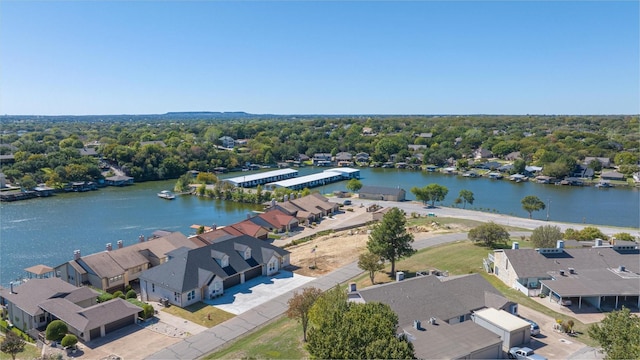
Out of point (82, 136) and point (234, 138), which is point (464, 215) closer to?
point (234, 138)

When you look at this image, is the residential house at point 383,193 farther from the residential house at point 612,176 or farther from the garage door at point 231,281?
the residential house at point 612,176

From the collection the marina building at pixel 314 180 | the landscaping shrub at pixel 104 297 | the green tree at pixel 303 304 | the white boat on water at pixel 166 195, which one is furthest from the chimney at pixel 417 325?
the white boat on water at pixel 166 195

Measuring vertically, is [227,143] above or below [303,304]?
above

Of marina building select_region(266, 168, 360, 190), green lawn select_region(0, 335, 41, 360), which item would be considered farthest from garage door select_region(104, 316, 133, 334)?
marina building select_region(266, 168, 360, 190)

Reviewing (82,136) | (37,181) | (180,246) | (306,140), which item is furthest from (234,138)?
(180,246)

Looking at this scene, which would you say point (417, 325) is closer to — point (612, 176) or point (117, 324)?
point (117, 324)

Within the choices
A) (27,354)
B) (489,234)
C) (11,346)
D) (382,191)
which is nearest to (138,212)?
(382,191)
